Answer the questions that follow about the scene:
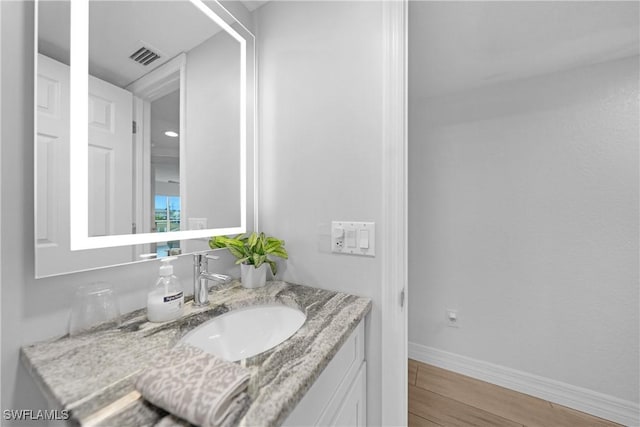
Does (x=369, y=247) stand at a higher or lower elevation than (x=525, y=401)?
higher

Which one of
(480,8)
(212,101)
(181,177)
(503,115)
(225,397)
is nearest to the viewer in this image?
(225,397)

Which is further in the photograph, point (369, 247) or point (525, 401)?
point (525, 401)

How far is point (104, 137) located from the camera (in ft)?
2.21

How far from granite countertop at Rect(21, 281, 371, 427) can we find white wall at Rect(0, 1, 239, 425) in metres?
0.04

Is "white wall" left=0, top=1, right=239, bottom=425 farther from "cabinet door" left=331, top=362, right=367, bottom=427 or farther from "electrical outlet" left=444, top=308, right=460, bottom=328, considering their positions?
"electrical outlet" left=444, top=308, right=460, bottom=328

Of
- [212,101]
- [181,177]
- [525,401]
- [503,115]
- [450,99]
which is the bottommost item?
[525,401]

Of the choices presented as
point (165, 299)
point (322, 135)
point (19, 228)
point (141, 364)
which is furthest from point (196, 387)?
point (322, 135)

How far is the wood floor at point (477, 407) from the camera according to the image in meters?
1.41

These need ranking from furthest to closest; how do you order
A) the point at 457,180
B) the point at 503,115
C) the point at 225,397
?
the point at 457,180, the point at 503,115, the point at 225,397

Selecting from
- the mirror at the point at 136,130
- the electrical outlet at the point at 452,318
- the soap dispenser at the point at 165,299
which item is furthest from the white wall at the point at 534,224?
the soap dispenser at the point at 165,299

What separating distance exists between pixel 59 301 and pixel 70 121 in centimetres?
45

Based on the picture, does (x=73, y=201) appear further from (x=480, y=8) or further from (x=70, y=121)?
(x=480, y=8)

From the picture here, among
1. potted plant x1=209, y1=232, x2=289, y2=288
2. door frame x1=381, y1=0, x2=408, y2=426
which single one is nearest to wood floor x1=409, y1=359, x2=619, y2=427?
door frame x1=381, y1=0, x2=408, y2=426

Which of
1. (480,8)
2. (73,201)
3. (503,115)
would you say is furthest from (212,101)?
(503,115)
